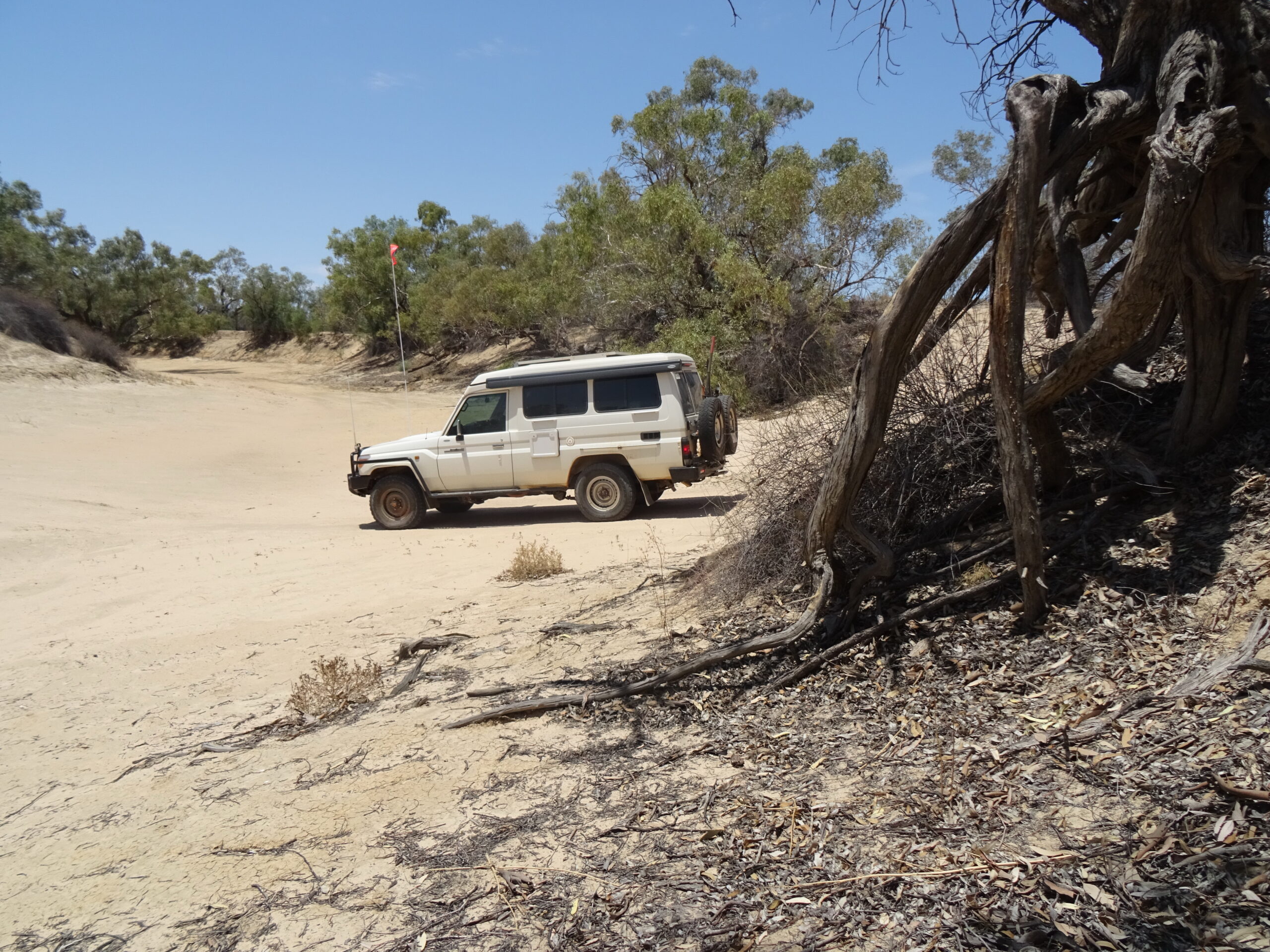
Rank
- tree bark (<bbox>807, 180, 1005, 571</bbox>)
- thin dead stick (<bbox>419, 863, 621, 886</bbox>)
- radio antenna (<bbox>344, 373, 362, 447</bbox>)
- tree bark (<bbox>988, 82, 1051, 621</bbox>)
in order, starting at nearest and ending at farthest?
1. thin dead stick (<bbox>419, 863, 621, 886</bbox>)
2. tree bark (<bbox>988, 82, 1051, 621</bbox>)
3. tree bark (<bbox>807, 180, 1005, 571</bbox>)
4. radio antenna (<bbox>344, 373, 362, 447</bbox>)

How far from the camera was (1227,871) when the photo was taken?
270 centimetres

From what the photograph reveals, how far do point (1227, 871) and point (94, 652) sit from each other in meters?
8.17

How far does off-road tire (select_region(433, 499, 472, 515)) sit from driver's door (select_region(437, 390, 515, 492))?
0.43 meters

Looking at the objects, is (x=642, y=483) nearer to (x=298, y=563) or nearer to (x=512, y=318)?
(x=298, y=563)

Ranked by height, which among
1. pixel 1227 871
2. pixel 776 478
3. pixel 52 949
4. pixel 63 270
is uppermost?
pixel 63 270

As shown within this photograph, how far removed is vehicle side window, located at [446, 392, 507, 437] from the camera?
41.3 ft

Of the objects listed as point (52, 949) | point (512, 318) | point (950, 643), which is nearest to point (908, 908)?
point (950, 643)

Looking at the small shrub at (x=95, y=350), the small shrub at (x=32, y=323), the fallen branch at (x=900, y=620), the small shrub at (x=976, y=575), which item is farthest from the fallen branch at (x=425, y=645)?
the small shrub at (x=95, y=350)

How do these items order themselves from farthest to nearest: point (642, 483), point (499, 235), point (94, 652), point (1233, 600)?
point (499, 235), point (642, 483), point (94, 652), point (1233, 600)

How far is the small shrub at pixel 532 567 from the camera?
9.03 meters

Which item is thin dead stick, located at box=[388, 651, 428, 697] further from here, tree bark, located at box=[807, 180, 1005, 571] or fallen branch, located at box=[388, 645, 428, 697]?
tree bark, located at box=[807, 180, 1005, 571]

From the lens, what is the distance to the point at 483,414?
41.5ft

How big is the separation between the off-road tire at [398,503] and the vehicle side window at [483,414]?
1197mm

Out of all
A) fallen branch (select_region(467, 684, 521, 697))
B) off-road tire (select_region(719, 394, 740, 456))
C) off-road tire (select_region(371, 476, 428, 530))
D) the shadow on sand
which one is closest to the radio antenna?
the shadow on sand
